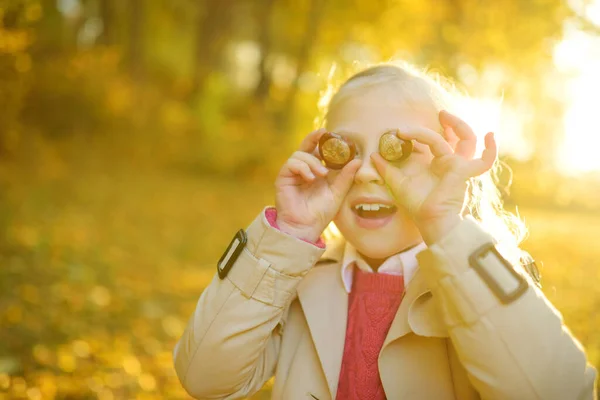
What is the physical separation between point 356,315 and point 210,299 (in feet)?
1.66

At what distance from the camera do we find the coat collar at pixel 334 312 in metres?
1.62

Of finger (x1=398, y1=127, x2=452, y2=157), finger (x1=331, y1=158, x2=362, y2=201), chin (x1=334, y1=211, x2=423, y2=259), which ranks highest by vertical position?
finger (x1=398, y1=127, x2=452, y2=157)

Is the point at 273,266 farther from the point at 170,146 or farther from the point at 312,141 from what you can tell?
the point at 170,146

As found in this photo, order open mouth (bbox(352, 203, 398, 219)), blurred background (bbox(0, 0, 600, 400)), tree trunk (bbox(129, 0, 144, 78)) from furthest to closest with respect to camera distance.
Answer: tree trunk (bbox(129, 0, 144, 78)) < blurred background (bbox(0, 0, 600, 400)) < open mouth (bbox(352, 203, 398, 219))

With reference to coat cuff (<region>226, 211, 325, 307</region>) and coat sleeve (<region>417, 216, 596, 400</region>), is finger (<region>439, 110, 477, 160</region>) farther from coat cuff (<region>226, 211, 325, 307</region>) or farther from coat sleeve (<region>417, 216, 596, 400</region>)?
coat cuff (<region>226, 211, 325, 307</region>)

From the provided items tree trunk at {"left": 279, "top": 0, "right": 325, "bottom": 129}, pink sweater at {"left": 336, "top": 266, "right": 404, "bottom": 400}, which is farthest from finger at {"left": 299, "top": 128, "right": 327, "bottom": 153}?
tree trunk at {"left": 279, "top": 0, "right": 325, "bottom": 129}

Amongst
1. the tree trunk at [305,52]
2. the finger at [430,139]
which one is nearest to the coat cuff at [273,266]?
the finger at [430,139]

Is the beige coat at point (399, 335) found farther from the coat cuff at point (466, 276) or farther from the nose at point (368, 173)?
the nose at point (368, 173)

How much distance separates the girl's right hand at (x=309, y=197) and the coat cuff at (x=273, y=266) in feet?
0.24

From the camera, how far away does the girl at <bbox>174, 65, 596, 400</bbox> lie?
1.44 meters

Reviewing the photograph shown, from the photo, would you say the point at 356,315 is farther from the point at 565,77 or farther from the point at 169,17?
the point at 169,17

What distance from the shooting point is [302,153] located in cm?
186

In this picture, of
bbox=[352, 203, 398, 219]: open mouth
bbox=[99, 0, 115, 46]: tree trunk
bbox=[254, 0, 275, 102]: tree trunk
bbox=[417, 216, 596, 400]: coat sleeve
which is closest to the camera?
bbox=[417, 216, 596, 400]: coat sleeve

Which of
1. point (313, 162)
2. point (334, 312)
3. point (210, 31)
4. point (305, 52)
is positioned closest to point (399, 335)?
point (334, 312)
